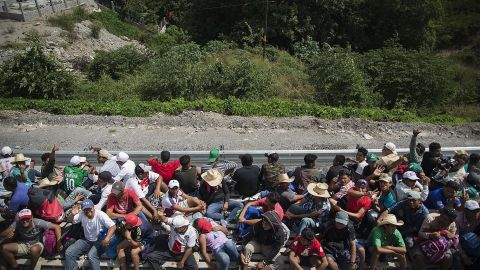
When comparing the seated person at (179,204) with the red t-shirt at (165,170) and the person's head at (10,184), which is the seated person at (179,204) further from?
the person's head at (10,184)

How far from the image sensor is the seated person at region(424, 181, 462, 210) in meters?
7.25

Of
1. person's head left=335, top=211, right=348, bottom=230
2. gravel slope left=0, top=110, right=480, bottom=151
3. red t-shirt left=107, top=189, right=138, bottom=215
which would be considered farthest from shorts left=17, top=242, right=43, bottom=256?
gravel slope left=0, top=110, right=480, bottom=151

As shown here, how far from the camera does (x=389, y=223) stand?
265 inches

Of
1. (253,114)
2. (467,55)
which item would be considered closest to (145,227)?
(253,114)

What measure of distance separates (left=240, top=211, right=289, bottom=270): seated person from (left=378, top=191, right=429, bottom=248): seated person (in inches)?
72.1

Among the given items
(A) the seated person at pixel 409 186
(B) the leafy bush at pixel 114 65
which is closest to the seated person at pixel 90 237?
(A) the seated person at pixel 409 186

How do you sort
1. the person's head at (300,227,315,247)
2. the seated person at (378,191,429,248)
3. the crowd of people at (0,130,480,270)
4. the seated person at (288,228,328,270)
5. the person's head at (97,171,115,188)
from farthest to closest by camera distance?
the person's head at (97,171,115,188), the seated person at (378,191,429,248), the crowd of people at (0,130,480,270), the seated person at (288,228,328,270), the person's head at (300,227,315,247)

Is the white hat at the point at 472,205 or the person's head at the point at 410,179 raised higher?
the person's head at the point at 410,179

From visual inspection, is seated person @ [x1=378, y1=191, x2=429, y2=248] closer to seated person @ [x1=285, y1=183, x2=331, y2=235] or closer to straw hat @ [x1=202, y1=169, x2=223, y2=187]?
seated person @ [x1=285, y1=183, x2=331, y2=235]

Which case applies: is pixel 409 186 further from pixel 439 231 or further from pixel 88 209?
pixel 88 209

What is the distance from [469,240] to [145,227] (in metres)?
5.40

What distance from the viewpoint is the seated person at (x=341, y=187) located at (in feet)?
24.6

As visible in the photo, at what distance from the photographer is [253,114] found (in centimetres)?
1639

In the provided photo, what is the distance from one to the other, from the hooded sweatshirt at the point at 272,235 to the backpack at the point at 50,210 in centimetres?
335
